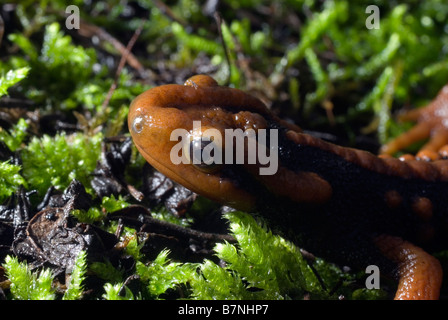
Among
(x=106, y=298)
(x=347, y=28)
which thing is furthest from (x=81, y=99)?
(x=347, y=28)

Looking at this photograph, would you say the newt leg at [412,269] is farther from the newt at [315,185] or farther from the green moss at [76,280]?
the green moss at [76,280]

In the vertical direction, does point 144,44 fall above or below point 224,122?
above

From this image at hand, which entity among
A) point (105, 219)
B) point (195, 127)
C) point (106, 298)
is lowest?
point (106, 298)

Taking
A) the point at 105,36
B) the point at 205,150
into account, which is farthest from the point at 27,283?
the point at 105,36

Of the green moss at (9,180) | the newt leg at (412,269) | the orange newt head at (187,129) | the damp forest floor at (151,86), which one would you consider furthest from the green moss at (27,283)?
the newt leg at (412,269)

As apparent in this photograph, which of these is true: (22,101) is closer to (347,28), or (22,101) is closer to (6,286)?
(6,286)

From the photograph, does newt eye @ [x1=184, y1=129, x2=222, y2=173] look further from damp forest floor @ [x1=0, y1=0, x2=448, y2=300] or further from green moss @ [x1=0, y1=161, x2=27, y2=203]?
green moss @ [x1=0, y1=161, x2=27, y2=203]
